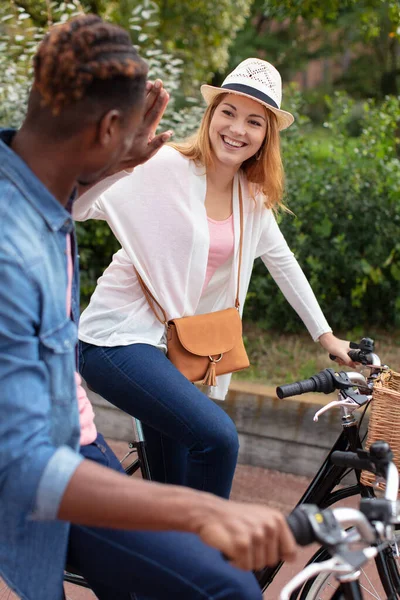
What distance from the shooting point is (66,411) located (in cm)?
158

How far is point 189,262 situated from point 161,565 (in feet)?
4.38

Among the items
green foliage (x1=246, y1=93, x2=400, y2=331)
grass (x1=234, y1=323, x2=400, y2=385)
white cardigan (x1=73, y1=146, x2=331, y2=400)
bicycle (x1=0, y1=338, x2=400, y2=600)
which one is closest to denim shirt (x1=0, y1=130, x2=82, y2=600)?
bicycle (x1=0, y1=338, x2=400, y2=600)

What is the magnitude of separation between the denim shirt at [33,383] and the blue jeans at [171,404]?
818mm

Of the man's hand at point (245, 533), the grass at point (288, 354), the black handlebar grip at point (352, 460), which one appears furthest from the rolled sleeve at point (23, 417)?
the grass at point (288, 354)

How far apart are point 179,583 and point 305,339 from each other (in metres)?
4.30

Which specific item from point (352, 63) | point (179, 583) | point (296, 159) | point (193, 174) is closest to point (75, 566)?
point (179, 583)

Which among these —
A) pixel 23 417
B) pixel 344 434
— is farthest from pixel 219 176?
pixel 23 417

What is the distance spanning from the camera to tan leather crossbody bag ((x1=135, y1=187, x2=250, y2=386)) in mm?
2729

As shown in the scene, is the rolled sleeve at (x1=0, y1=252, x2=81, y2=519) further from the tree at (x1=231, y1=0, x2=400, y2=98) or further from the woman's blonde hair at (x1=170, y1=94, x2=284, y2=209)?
the tree at (x1=231, y1=0, x2=400, y2=98)

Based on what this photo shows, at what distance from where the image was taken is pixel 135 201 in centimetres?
272

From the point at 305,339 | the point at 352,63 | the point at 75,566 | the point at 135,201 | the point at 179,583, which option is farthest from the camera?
the point at 352,63

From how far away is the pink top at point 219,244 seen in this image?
2.82m

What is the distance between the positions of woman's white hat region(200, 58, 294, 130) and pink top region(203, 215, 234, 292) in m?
0.46

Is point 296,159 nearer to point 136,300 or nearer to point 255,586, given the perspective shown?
point 136,300
